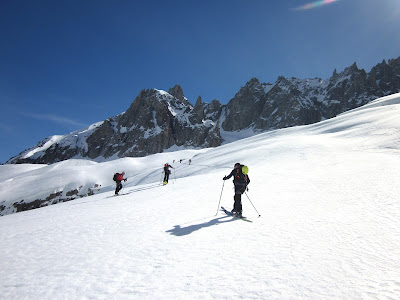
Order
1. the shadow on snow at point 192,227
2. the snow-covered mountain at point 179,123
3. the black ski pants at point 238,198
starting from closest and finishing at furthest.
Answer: the shadow on snow at point 192,227 → the black ski pants at point 238,198 → the snow-covered mountain at point 179,123

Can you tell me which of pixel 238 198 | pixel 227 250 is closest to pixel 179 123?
pixel 238 198

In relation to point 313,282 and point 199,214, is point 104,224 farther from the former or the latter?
point 313,282

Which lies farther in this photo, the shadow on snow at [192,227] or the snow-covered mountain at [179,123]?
the snow-covered mountain at [179,123]

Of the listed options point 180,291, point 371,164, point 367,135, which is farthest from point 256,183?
point 367,135

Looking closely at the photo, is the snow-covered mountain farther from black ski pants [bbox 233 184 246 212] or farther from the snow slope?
black ski pants [bbox 233 184 246 212]

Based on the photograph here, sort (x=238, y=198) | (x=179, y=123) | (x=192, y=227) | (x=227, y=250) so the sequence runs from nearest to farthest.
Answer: (x=227, y=250) < (x=192, y=227) < (x=238, y=198) < (x=179, y=123)

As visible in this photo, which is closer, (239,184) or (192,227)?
(192,227)

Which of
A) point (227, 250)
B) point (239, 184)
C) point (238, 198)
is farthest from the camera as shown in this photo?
point (239, 184)

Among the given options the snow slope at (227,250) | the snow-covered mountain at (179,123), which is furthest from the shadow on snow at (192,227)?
the snow-covered mountain at (179,123)

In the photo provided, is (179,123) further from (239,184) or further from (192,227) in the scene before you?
(192,227)

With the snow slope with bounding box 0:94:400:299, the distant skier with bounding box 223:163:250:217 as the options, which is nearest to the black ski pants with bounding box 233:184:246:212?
the distant skier with bounding box 223:163:250:217

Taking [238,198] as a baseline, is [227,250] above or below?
below

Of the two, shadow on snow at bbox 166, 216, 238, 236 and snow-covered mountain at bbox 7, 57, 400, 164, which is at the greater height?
snow-covered mountain at bbox 7, 57, 400, 164

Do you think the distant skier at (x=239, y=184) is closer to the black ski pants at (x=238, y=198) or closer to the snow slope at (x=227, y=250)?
the black ski pants at (x=238, y=198)
